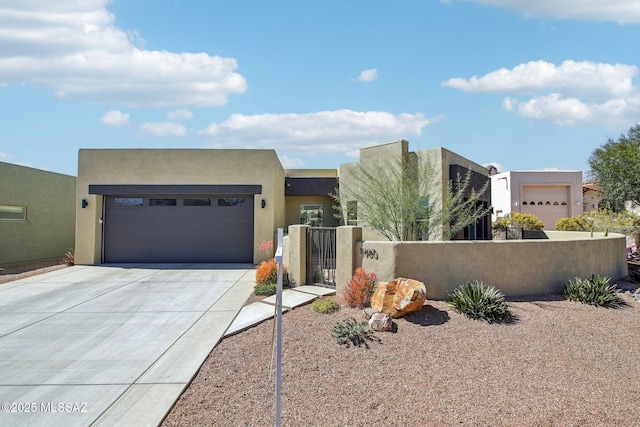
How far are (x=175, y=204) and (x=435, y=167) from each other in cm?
1081

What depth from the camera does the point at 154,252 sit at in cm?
1415

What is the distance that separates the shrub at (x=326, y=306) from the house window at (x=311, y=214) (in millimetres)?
11336

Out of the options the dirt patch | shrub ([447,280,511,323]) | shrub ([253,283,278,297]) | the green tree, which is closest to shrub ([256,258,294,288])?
shrub ([253,283,278,297])

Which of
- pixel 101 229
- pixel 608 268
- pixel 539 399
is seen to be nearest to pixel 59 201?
pixel 101 229

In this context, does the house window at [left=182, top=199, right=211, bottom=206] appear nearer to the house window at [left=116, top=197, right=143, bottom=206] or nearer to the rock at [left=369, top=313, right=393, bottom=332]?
the house window at [left=116, top=197, right=143, bottom=206]

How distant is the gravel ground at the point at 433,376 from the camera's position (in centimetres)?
367

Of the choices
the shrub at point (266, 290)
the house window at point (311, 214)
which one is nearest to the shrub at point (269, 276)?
the shrub at point (266, 290)

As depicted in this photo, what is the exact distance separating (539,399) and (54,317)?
8.80 meters

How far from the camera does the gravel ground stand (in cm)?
367

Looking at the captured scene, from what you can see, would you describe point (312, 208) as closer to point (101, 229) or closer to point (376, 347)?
point (101, 229)

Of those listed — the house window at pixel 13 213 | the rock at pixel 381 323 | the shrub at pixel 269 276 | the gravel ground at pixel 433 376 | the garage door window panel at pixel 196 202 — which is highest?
the garage door window panel at pixel 196 202

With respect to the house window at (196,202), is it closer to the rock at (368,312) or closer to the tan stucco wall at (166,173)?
the tan stucco wall at (166,173)

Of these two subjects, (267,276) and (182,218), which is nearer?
(267,276)

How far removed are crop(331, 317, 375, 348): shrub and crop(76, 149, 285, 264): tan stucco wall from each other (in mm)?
8780
